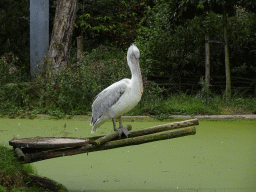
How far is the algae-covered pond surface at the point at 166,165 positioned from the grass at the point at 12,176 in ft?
1.27

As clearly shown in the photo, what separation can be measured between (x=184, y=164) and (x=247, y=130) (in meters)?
2.12

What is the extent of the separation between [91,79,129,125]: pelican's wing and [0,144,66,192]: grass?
3.03 feet

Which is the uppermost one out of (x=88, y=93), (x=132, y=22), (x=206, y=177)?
(x=132, y=22)

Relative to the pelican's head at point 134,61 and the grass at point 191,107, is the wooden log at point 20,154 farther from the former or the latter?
the grass at point 191,107

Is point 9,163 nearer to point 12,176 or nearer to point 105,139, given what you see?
point 12,176

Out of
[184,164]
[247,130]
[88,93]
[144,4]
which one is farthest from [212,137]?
[144,4]

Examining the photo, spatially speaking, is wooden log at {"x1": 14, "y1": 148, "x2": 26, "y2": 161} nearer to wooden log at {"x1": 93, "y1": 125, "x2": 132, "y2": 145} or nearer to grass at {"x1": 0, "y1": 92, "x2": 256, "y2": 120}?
wooden log at {"x1": 93, "y1": 125, "x2": 132, "y2": 145}

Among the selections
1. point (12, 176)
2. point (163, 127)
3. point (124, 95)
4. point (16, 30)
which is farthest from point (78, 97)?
point (16, 30)

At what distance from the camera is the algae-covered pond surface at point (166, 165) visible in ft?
11.5

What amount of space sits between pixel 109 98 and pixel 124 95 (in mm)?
225

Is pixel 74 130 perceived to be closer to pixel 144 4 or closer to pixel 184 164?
pixel 184 164

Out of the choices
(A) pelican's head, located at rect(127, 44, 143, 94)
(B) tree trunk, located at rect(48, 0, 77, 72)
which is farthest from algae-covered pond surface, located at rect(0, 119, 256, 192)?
(B) tree trunk, located at rect(48, 0, 77, 72)

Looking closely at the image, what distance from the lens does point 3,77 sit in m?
7.66

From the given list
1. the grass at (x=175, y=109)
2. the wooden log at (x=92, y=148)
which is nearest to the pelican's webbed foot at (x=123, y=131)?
the wooden log at (x=92, y=148)
